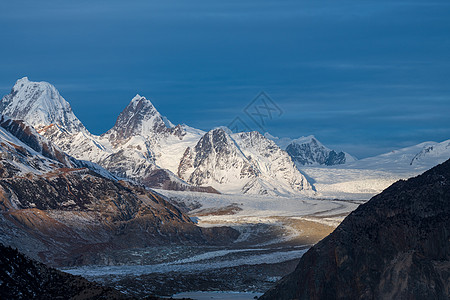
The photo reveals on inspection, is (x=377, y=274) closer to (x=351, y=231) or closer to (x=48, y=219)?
(x=351, y=231)

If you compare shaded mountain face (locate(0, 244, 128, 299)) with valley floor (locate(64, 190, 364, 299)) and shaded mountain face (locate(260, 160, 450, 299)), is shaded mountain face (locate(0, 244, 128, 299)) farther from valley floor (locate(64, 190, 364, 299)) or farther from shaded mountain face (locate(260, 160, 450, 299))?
valley floor (locate(64, 190, 364, 299))

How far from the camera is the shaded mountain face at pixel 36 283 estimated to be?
57906mm

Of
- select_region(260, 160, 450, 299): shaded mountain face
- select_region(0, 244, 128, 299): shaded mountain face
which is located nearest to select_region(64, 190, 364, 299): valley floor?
select_region(260, 160, 450, 299): shaded mountain face

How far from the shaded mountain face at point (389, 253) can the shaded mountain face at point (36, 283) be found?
1646 cm

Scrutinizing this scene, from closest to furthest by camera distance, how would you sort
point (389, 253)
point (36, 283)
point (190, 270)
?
point (36, 283) → point (389, 253) → point (190, 270)

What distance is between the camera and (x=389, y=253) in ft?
212

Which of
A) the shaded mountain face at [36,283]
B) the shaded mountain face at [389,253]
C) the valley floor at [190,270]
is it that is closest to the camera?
the shaded mountain face at [36,283]

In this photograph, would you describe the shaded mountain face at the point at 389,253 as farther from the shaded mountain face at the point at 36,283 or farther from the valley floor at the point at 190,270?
the valley floor at the point at 190,270

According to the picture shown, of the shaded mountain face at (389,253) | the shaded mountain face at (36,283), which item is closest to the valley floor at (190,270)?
the shaded mountain face at (389,253)

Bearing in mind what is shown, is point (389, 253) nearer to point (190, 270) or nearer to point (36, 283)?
point (36, 283)

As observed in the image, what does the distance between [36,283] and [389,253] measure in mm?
27801

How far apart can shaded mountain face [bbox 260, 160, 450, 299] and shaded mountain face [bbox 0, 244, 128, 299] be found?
16455 mm

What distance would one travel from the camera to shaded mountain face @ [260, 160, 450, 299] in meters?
62.0

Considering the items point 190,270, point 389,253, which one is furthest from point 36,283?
point 190,270
